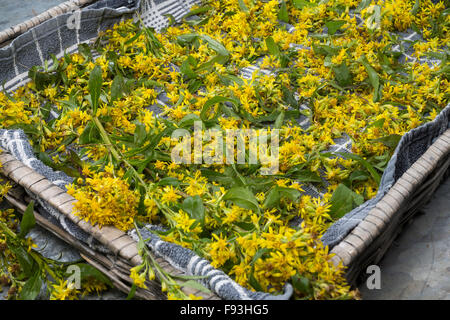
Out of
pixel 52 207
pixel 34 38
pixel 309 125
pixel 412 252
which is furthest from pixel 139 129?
pixel 412 252

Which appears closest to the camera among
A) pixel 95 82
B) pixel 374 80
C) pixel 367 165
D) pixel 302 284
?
pixel 302 284

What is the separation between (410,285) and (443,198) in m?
0.31

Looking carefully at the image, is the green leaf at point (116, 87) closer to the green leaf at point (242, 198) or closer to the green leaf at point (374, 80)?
the green leaf at point (242, 198)

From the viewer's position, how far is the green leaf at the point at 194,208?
105 cm

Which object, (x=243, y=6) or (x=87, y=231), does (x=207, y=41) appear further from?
(x=87, y=231)

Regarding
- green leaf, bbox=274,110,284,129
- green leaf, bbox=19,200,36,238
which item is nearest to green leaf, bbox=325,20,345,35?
green leaf, bbox=274,110,284,129

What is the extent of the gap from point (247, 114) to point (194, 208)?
396 mm

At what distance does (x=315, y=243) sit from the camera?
0.89 m

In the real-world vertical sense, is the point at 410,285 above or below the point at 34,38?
below

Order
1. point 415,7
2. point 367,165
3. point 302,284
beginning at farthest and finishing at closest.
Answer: point 415,7 → point 367,165 → point 302,284

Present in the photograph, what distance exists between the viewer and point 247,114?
1.37m

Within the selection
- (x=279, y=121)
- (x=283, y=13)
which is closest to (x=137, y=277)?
(x=279, y=121)

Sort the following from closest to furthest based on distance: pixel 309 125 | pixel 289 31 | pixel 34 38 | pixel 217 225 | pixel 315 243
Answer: pixel 315 243, pixel 217 225, pixel 309 125, pixel 34 38, pixel 289 31

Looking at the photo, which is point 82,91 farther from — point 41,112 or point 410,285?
point 410,285
